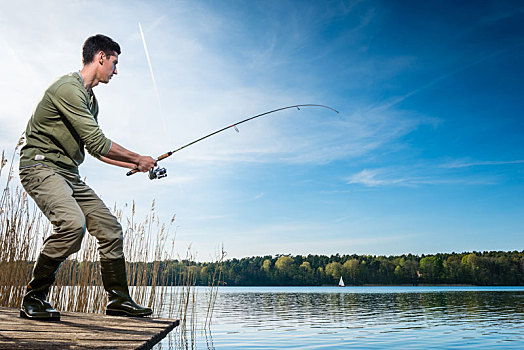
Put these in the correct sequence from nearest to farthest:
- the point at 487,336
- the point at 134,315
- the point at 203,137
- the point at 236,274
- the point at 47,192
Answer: the point at 47,192, the point at 134,315, the point at 203,137, the point at 487,336, the point at 236,274

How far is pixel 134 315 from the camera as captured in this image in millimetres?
3375

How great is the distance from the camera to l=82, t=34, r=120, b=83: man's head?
307cm

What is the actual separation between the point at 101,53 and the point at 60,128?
589mm

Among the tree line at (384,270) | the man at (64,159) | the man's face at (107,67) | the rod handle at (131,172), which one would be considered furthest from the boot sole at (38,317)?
the tree line at (384,270)

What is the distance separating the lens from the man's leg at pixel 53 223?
8.98ft

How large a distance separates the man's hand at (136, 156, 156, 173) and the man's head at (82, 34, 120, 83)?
2.15 ft

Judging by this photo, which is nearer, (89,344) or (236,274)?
(89,344)

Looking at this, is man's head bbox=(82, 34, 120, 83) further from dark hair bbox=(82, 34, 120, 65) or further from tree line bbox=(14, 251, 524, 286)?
tree line bbox=(14, 251, 524, 286)

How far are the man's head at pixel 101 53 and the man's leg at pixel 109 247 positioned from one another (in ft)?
2.60

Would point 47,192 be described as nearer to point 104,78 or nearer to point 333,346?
point 104,78

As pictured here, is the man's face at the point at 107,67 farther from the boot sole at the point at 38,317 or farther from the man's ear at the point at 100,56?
the boot sole at the point at 38,317

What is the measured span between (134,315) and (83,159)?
121cm

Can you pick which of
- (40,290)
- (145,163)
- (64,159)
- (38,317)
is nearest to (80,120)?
(64,159)

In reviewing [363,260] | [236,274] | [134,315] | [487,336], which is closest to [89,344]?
[134,315]
